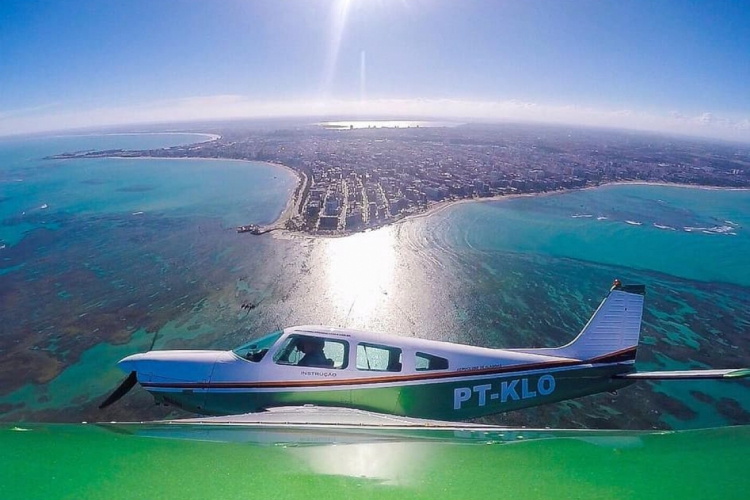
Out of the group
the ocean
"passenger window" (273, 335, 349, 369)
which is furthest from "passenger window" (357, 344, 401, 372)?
the ocean

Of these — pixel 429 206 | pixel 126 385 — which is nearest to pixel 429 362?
pixel 126 385

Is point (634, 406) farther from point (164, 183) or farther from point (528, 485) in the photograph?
point (164, 183)

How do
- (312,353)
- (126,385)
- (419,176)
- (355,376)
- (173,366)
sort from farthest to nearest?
(419,176), (126,385), (173,366), (312,353), (355,376)

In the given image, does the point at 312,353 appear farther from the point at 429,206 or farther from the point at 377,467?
the point at 429,206

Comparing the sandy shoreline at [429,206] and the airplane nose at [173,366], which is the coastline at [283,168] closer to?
the sandy shoreline at [429,206]

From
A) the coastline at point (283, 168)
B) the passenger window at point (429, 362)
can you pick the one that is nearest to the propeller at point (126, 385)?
the passenger window at point (429, 362)

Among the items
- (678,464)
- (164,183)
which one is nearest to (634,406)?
(678,464)
